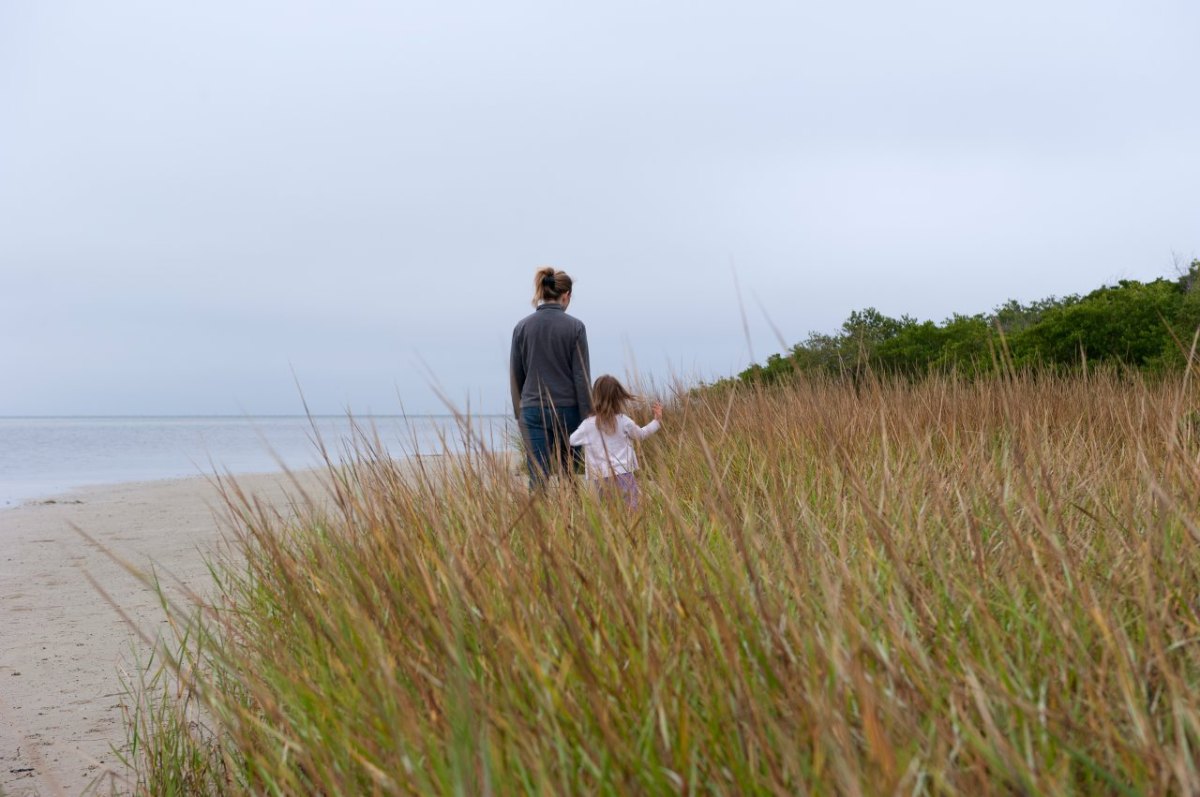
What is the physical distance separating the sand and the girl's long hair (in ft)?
6.27

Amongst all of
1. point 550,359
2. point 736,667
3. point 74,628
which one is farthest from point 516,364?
point 736,667

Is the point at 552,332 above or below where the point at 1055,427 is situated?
above

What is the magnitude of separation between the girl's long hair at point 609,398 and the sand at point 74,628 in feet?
6.27

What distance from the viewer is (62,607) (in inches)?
214

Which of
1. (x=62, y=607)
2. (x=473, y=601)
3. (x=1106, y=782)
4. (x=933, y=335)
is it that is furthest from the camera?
(x=933, y=335)

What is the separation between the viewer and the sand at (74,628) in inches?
120

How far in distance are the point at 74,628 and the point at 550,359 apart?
3.18m

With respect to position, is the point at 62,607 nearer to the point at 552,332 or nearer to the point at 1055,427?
the point at 552,332

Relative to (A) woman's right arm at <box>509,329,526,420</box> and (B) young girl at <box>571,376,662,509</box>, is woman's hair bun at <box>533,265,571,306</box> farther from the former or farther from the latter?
(B) young girl at <box>571,376,662,509</box>

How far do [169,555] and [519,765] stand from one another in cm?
686

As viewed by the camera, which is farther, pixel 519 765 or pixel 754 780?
pixel 519 765

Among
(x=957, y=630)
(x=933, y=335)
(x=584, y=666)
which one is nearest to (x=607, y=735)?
(x=584, y=666)

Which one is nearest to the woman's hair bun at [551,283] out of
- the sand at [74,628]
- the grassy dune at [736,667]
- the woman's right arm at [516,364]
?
the woman's right arm at [516,364]

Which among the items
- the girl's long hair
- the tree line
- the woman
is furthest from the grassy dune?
the tree line
